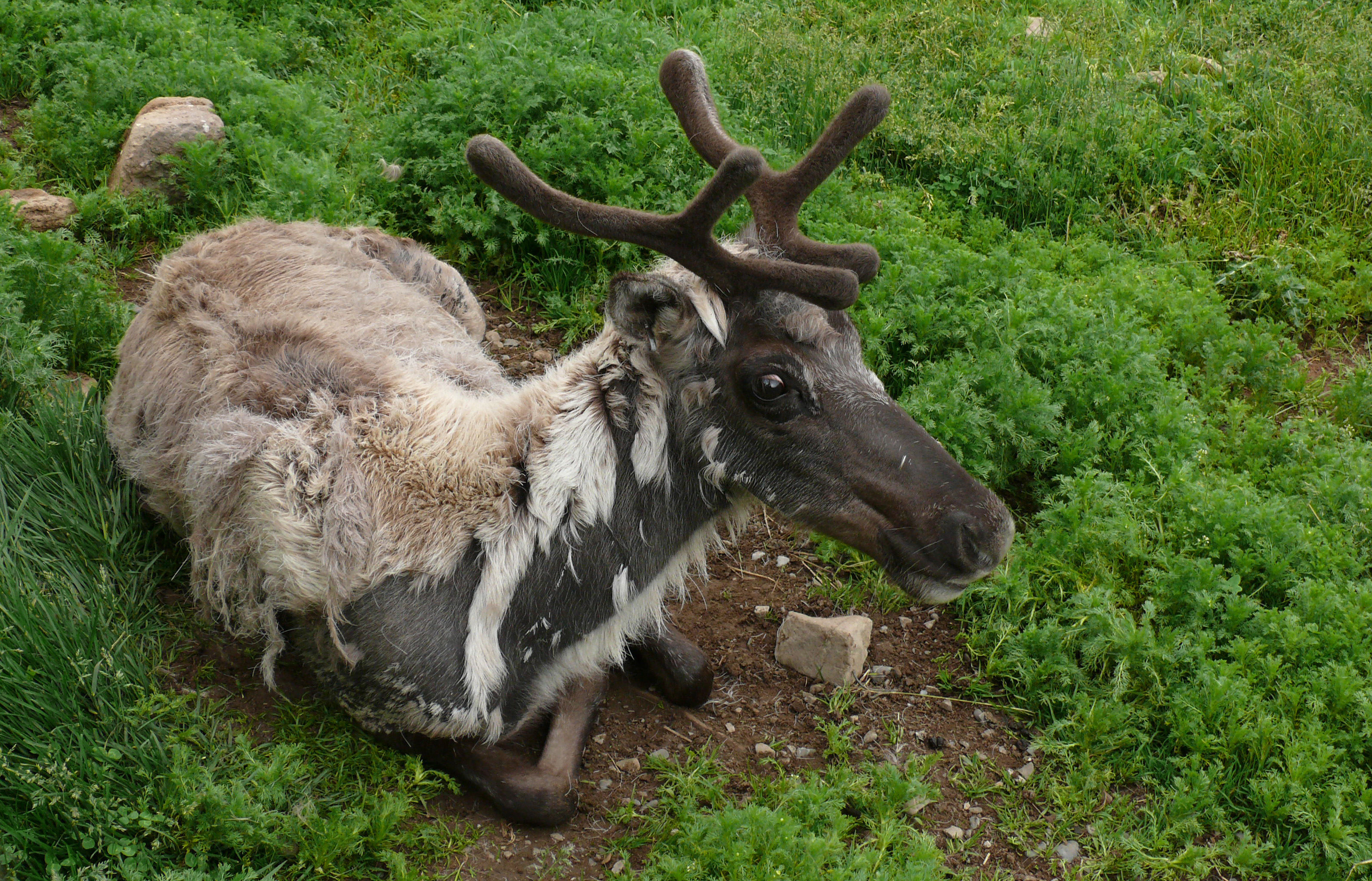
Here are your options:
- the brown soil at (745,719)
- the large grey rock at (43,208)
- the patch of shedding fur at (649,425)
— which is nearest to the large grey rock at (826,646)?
the brown soil at (745,719)

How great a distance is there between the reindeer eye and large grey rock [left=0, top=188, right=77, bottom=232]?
12.6 feet

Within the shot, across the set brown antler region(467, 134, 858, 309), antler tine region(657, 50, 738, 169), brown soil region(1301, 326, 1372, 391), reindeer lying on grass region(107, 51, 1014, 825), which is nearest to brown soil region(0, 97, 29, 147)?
reindeer lying on grass region(107, 51, 1014, 825)

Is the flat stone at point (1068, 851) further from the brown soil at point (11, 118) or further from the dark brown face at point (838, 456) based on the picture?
the brown soil at point (11, 118)

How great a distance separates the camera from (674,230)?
3137mm

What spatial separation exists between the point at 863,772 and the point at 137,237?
4.31m

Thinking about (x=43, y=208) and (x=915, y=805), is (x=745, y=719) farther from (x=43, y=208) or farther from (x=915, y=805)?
(x=43, y=208)

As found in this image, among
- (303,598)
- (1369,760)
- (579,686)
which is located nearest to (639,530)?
(579,686)

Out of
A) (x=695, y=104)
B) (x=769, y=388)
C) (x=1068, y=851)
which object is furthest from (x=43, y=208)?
(x=1068, y=851)

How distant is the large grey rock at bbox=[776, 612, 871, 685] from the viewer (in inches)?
157

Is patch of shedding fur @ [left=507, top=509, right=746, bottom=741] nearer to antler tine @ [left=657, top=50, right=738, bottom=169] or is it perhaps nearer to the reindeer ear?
the reindeer ear

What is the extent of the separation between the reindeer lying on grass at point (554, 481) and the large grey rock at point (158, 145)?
227cm

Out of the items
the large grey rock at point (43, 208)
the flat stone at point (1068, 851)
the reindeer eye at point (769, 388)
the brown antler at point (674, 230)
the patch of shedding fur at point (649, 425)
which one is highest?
the brown antler at point (674, 230)

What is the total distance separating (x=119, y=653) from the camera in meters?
3.47

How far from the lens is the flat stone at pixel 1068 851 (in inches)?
138
